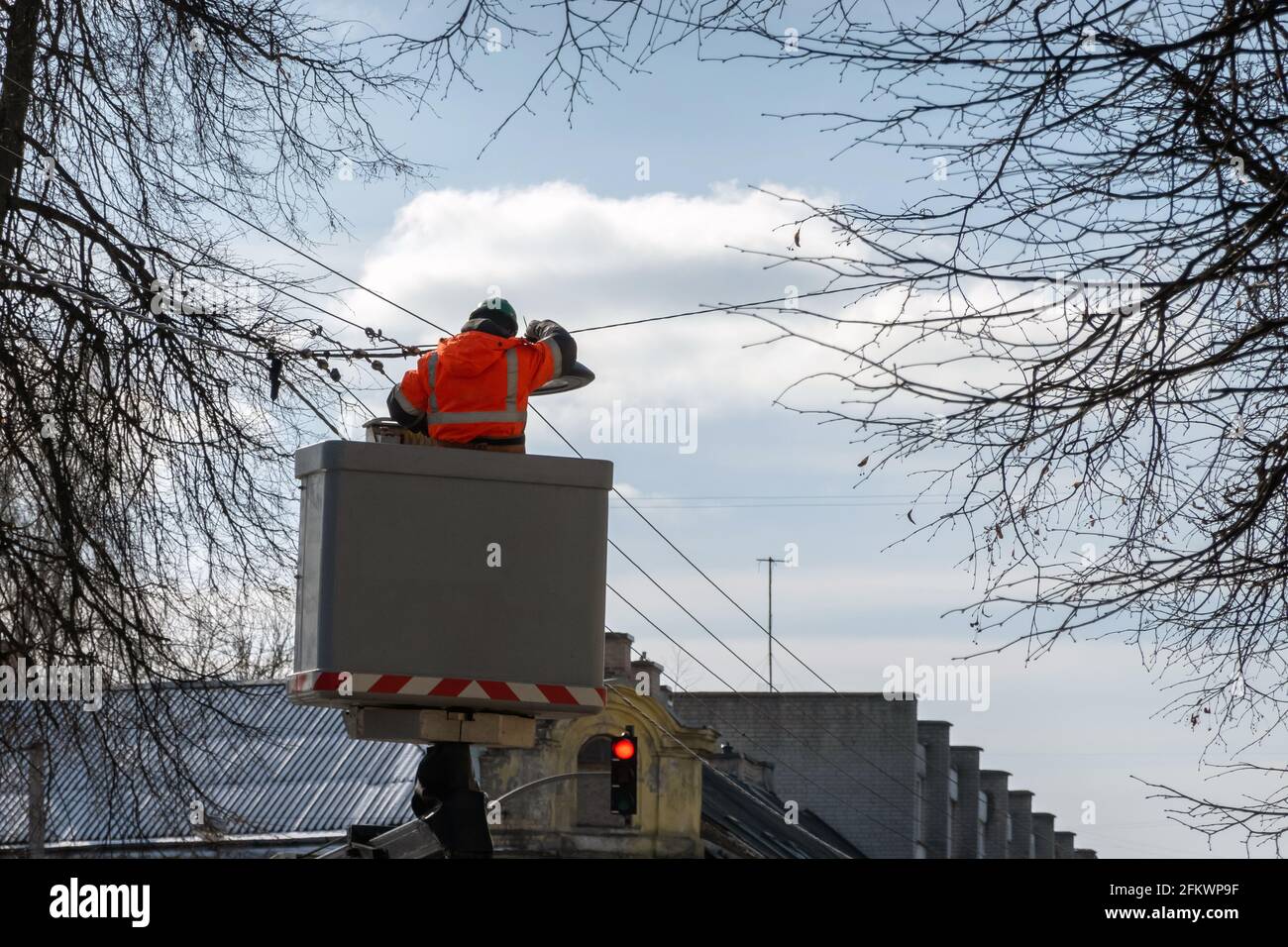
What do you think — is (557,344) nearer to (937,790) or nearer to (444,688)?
(444,688)

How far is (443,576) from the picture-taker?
7.50m

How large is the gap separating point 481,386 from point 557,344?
441mm

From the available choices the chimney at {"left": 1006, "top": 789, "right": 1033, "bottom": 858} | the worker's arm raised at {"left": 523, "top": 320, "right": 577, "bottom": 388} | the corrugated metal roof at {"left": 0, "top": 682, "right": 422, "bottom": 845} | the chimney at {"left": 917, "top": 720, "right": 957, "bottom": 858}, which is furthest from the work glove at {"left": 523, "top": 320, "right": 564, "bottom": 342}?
the chimney at {"left": 1006, "top": 789, "right": 1033, "bottom": 858}

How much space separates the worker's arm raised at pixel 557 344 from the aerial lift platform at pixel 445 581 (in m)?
0.66

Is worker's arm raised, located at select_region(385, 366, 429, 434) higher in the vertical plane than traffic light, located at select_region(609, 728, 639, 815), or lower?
higher

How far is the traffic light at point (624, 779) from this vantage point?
57.2 feet

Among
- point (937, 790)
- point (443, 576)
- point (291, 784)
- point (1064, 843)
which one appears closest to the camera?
point (443, 576)

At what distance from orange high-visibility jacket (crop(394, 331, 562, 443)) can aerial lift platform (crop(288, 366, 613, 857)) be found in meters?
0.32

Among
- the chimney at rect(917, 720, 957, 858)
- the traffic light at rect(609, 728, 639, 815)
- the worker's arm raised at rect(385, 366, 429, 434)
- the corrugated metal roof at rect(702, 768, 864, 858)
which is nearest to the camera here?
the worker's arm raised at rect(385, 366, 429, 434)

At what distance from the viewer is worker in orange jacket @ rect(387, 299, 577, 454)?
798cm

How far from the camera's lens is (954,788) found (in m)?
48.4

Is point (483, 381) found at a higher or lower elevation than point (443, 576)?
higher

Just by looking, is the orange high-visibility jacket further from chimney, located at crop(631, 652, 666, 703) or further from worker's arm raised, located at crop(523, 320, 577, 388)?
chimney, located at crop(631, 652, 666, 703)

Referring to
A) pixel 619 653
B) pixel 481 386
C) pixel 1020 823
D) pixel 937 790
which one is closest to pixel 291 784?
pixel 619 653
